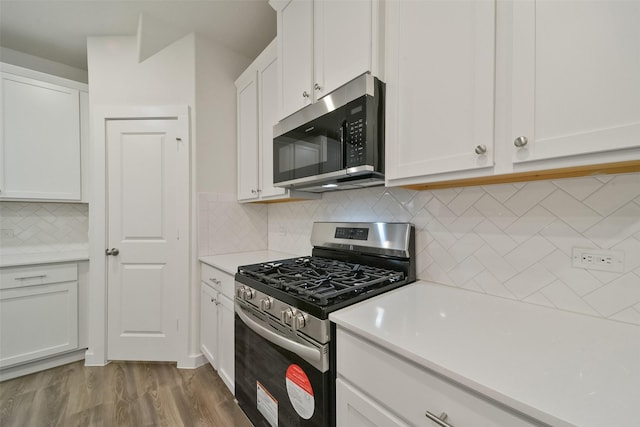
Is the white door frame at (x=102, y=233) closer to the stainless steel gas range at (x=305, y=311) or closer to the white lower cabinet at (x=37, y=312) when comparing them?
the white lower cabinet at (x=37, y=312)

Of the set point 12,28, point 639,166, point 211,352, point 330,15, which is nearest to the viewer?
point 639,166

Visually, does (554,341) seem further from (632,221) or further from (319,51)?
(319,51)

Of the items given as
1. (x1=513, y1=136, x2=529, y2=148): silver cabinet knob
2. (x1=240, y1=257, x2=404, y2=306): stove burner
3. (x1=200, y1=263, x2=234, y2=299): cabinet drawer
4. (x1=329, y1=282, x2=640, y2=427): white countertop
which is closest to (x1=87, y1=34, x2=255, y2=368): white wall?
(x1=200, y1=263, x2=234, y2=299): cabinet drawer

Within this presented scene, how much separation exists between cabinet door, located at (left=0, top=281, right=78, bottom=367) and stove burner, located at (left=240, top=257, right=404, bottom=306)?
192 cm

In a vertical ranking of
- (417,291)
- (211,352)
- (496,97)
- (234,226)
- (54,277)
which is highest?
(496,97)

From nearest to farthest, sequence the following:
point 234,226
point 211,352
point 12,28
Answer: point 211,352 → point 12,28 → point 234,226

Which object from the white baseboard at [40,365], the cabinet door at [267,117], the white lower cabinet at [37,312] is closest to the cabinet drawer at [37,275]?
the white lower cabinet at [37,312]

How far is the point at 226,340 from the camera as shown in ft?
5.68

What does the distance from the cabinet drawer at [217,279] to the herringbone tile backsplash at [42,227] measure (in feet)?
4.73

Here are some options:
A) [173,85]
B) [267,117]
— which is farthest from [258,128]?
[173,85]

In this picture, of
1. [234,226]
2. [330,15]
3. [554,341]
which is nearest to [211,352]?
[234,226]

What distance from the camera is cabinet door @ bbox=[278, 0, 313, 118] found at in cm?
142

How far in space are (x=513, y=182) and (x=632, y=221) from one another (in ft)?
1.11

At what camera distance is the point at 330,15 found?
4.28 ft
